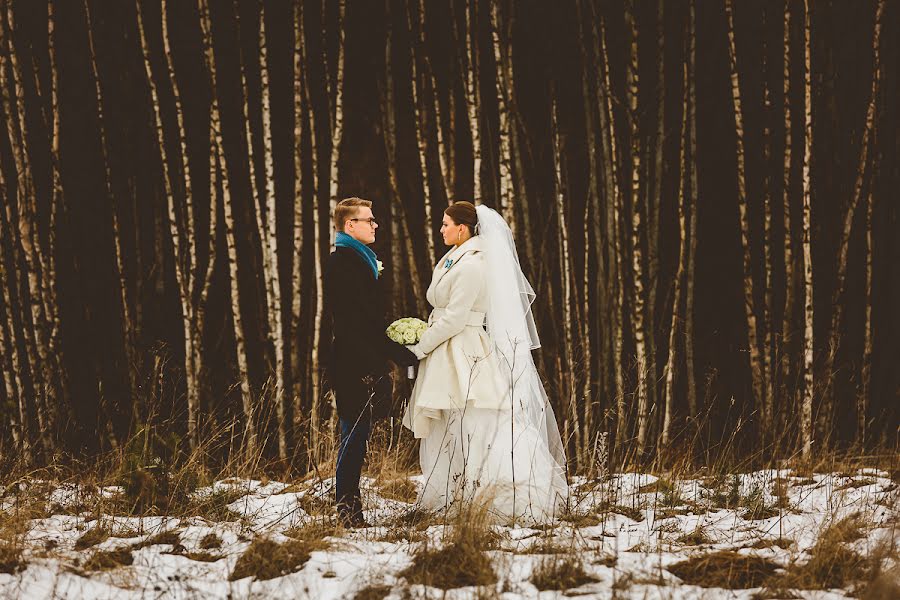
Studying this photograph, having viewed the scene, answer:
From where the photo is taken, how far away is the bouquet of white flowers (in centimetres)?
440

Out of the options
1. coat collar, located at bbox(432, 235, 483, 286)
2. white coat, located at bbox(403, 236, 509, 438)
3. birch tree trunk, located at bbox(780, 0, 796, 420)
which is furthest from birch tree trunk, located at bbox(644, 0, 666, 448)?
coat collar, located at bbox(432, 235, 483, 286)

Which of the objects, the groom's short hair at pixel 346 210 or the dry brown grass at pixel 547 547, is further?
the groom's short hair at pixel 346 210

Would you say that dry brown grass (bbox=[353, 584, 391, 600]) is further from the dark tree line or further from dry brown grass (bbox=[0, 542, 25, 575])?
the dark tree line

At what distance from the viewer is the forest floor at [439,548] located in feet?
10.6

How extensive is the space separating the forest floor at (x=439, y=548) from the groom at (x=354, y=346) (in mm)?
305

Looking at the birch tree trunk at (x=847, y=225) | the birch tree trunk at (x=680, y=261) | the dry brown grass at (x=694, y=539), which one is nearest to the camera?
the dry brown grass at (x=694, y=539)

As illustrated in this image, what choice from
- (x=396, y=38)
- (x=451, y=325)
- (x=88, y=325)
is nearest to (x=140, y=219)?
(x=88, y=325)

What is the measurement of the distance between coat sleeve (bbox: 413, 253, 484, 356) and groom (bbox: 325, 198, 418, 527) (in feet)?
1.00

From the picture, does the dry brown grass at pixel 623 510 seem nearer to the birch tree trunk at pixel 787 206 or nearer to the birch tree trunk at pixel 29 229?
the birch tree trunk at pixel 787 206

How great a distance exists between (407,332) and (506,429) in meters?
0.82

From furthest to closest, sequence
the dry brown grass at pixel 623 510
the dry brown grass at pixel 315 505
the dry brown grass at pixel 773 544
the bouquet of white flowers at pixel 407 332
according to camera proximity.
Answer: the dry brown grass at pixel 623 510 < the bouquet of white flowers at pixel 407 332 < the dry brown grass at pixel 315 505 < the dry brown grass at pixel 773 544

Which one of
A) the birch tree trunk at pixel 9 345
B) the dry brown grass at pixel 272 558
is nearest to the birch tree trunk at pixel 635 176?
the dry brown grass at pixel 272 558

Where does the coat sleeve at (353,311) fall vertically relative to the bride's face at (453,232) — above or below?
below

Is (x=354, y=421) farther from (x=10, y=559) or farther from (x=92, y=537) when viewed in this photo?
(x=10, y=559)
